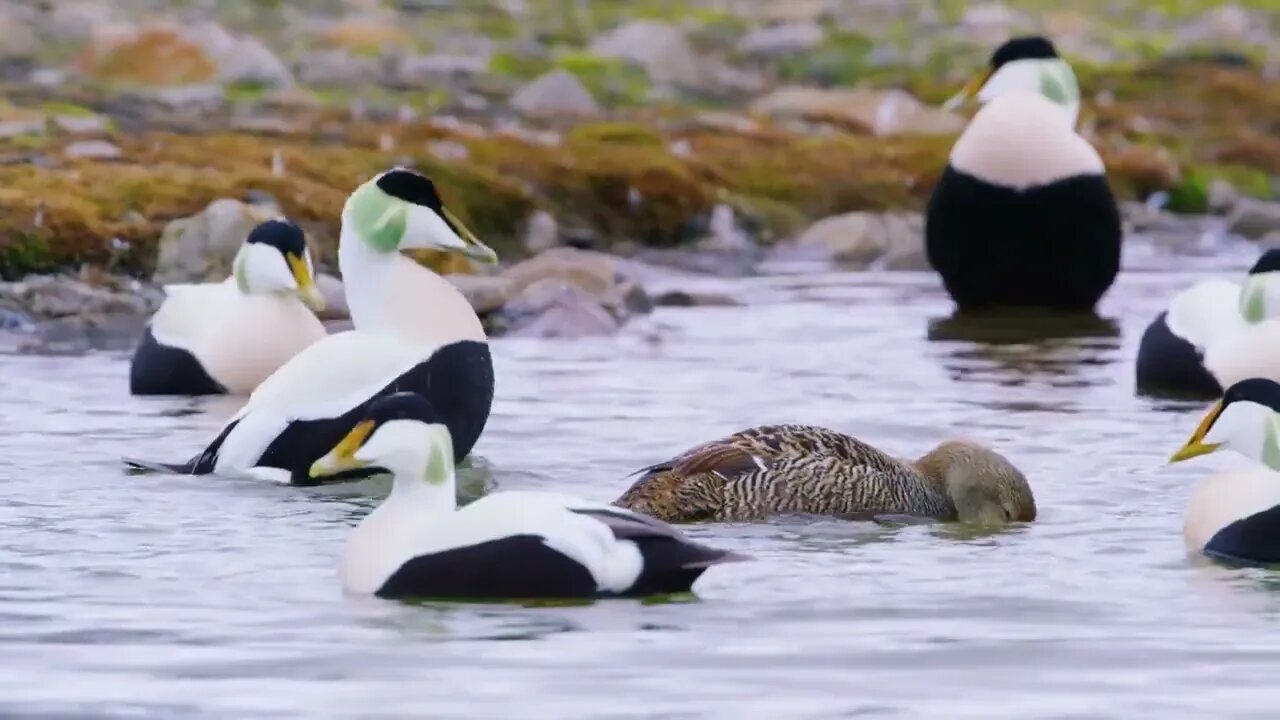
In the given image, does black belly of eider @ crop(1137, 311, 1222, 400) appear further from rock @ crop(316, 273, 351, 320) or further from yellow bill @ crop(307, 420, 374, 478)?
yellow bill @ crop(307, 420, 374, 478)

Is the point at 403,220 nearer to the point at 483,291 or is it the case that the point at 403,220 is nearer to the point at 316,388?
the point at 316,388

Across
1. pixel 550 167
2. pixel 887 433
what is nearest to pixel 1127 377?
pixel 887 433

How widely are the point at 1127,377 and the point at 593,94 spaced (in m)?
23.3

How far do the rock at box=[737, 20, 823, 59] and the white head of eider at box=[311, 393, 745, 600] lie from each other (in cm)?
3988

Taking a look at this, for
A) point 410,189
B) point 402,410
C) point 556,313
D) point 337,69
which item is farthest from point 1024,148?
point 337,69

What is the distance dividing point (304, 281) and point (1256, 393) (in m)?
5.96

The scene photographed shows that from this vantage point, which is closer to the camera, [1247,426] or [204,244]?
[1247,426]

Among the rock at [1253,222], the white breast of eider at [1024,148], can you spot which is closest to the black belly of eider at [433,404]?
the white breast of eider at [1024,148]

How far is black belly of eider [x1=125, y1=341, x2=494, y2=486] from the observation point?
11.6 m

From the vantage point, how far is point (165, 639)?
8.51 m

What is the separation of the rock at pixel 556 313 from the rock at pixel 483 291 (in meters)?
0.11

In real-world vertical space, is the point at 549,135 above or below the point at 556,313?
above

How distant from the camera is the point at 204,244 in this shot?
62.2ft

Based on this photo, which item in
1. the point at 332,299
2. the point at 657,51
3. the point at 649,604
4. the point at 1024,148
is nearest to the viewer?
the point at 649,604
